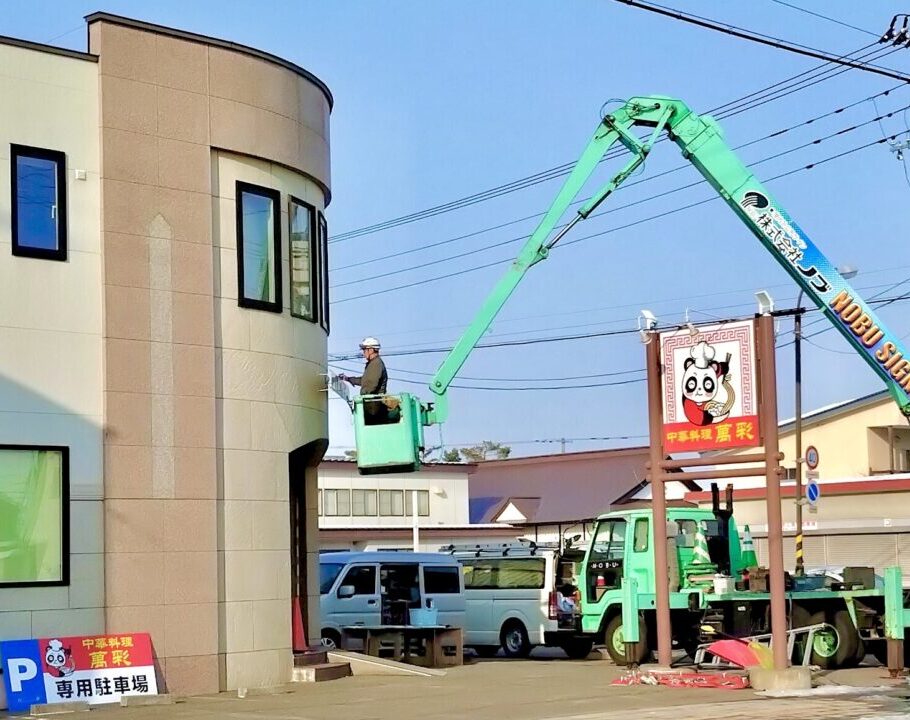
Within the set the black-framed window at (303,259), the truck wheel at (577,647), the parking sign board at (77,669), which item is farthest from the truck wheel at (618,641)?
the parking sign board at (77,669)

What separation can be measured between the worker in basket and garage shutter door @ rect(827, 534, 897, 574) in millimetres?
18627

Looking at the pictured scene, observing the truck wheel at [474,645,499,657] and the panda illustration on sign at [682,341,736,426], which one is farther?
the truck wheel at [474,645,499,657]

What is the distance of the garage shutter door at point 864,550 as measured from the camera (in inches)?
1385

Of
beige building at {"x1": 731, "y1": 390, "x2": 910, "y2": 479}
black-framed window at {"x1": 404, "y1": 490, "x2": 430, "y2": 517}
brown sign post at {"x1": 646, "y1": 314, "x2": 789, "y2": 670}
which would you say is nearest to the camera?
brown sign post at {"x1": 646, "y1": 314, "x2": 789, "y2": 670}

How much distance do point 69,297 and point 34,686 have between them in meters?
4.74

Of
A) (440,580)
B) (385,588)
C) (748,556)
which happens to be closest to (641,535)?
(748,556)

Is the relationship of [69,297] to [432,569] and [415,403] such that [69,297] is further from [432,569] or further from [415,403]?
[432,569]

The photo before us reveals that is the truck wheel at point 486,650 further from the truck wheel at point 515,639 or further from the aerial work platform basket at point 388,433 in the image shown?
the aerial work platform basket at point 388,433

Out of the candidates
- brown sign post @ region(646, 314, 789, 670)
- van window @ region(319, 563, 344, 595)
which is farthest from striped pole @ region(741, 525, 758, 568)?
van window @ region(319, 563, 344, 595)

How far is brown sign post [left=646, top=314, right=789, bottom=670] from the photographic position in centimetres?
1902

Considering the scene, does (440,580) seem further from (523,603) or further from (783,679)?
(783,679)

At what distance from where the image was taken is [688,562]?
2497 cm

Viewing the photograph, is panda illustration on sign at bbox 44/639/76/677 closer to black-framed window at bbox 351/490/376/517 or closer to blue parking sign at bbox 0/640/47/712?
blue parking sign at bbox 0/640/47/712

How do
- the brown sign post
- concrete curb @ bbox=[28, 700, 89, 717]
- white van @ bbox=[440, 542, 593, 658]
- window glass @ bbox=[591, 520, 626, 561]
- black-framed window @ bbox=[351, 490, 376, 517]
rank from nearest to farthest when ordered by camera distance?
1. concrete curb @ bbox=[28, 700, 89, 717]
2. the brown sign post
3. window glass @ bbox=[591, 520, 626, 561]
4. white van @ bbox=[440, 542, 593, 658]
5. black-framed window @ bbox=[351, 490, 376, 517]
